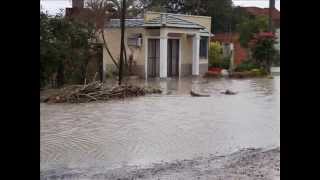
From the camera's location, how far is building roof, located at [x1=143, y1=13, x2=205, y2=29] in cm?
2289

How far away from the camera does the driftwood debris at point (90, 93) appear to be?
→ 1360 centimetres

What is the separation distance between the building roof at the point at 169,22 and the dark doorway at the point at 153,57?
34.8 inches

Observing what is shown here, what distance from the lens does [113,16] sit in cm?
2239

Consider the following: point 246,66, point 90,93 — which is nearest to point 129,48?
point 246,66

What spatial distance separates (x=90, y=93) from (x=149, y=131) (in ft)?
18.4

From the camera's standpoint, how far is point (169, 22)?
Answer: 23.4 m

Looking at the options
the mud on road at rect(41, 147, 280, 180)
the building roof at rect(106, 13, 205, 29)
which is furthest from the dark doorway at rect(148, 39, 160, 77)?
the mud on road at rect(41, 147, 280, 180)

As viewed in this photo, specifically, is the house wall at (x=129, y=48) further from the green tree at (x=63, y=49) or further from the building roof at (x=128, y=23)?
the green tree at (x=63, y=49)

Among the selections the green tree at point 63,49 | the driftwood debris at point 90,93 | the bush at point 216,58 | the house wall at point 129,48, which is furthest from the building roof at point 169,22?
the driftwood debris at point 90,93

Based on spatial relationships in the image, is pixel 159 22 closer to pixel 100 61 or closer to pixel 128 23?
pixel 128 23
